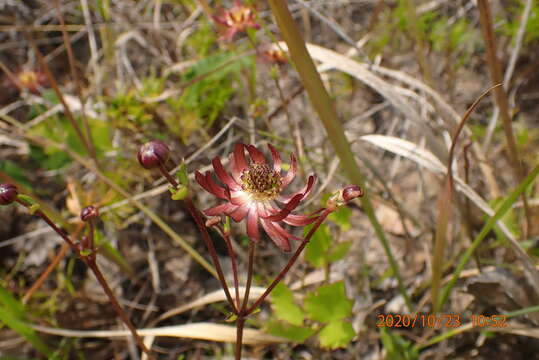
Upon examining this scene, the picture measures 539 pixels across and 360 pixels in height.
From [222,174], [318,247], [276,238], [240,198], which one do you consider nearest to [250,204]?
[240,198]

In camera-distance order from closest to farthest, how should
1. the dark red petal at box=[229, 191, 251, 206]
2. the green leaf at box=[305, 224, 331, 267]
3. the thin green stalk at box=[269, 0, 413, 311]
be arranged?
the thin green stalk at box=[269, 0, 413, 311], the dark red petal at box=[229, 191, 251, 206], the green leaf at box=[305, 224, 331, 267]

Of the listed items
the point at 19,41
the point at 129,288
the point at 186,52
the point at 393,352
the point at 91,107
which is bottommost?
the point at 393,352

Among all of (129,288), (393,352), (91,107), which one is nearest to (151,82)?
(91,107)

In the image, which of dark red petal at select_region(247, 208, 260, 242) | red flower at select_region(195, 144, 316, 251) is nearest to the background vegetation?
red flower at select_region(195, 144, 316, 251)

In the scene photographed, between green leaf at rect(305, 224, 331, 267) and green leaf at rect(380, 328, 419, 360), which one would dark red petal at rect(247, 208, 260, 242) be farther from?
green leaf at rect(380, 328, 419, 360)

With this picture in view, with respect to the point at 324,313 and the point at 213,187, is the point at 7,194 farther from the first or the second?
the point at 324,313

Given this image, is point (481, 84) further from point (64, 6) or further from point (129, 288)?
point (64, 6)

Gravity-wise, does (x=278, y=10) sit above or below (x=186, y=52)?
below
